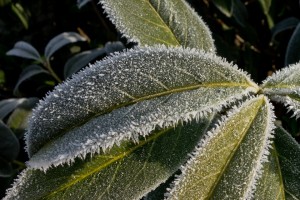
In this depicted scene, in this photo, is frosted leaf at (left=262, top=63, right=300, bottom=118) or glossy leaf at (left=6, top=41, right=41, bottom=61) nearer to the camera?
frosted leaf at (left=262, top=63, right=300, bottom=118)

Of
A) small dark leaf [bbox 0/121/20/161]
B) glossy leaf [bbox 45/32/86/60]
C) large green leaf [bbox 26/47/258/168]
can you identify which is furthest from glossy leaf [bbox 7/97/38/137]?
large green leaf [bbox 26/47/258/168]

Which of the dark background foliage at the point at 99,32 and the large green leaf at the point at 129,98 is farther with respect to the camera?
the dark background foliage at the point at 99,32

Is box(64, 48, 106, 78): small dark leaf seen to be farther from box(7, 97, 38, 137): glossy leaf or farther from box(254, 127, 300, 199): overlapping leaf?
Answer: box(254, 127, 300, 199): overlapping leaf

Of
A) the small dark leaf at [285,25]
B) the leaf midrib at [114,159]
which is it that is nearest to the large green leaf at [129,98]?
the leaf midrib at [114,159]

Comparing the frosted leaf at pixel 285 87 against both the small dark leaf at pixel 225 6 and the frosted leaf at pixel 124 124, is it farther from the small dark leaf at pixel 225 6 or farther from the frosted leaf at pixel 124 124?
the small dark leaf at pixel 225 6

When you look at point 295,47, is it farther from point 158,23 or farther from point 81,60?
point 81,60

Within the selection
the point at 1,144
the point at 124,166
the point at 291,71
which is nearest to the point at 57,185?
the point at 124,166
